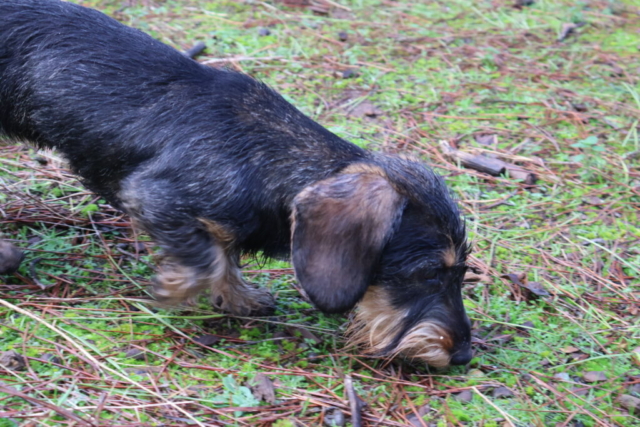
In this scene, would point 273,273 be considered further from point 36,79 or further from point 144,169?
point 36,79

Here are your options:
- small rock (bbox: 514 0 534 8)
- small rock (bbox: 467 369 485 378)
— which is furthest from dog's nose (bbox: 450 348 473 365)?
small rock (bbox: 514 0 534 8)

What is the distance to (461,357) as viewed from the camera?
3795 millimetres

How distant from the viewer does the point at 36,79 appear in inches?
161

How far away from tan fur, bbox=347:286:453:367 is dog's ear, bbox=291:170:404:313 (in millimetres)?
302

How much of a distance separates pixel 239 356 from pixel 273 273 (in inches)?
38.9

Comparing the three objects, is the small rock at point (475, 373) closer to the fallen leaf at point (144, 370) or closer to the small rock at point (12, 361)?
the fallen leaf at point (144, 370)

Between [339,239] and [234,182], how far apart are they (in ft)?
2.20

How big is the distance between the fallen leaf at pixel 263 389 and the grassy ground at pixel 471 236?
3cm

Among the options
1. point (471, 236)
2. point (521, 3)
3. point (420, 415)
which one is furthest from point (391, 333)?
point (521, 3)

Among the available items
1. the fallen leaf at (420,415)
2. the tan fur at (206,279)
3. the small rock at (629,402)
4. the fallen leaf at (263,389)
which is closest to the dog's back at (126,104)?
the tan fur at (206,279)

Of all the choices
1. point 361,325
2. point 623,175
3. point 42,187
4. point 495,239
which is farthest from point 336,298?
point 623,175

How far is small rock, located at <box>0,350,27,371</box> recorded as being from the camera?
3551 mm

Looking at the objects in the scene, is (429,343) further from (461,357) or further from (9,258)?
(9,258)

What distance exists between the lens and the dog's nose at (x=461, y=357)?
12.4 ft
